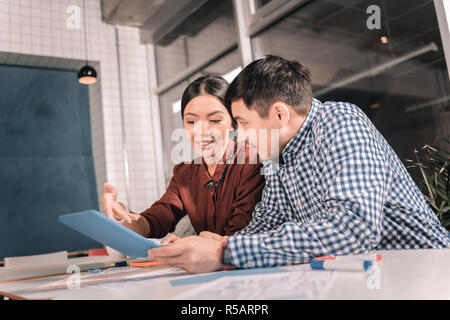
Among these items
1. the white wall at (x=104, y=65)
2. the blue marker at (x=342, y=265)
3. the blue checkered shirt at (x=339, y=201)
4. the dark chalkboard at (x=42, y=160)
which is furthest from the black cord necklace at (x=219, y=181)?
the dark chalkboard at (x=42, y=160)

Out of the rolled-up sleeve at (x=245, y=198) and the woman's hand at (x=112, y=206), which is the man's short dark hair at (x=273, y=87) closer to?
the rolled-up sleeve at (x=245, y=198)

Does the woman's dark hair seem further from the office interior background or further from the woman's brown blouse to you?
the office interior background

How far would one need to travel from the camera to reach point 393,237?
39.9 inches

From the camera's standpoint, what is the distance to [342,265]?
2.17 ft

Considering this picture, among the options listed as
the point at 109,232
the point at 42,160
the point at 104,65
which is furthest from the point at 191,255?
the point at 104,65

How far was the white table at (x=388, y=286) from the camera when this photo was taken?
48 cm

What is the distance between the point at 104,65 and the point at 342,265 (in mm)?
4107

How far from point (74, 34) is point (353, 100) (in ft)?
10.3

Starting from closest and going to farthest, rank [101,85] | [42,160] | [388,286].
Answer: [388,286] → [42,160] → [101,85]

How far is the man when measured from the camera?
783 millimetres

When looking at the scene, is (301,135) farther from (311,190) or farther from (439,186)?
(439,186)

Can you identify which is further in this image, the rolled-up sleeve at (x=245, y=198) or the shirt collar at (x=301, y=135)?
the rolled-up sleeve at (x=245, y=198)

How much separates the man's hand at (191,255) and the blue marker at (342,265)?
0.66 ft

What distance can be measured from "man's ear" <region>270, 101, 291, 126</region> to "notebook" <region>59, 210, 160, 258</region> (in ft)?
1.67
